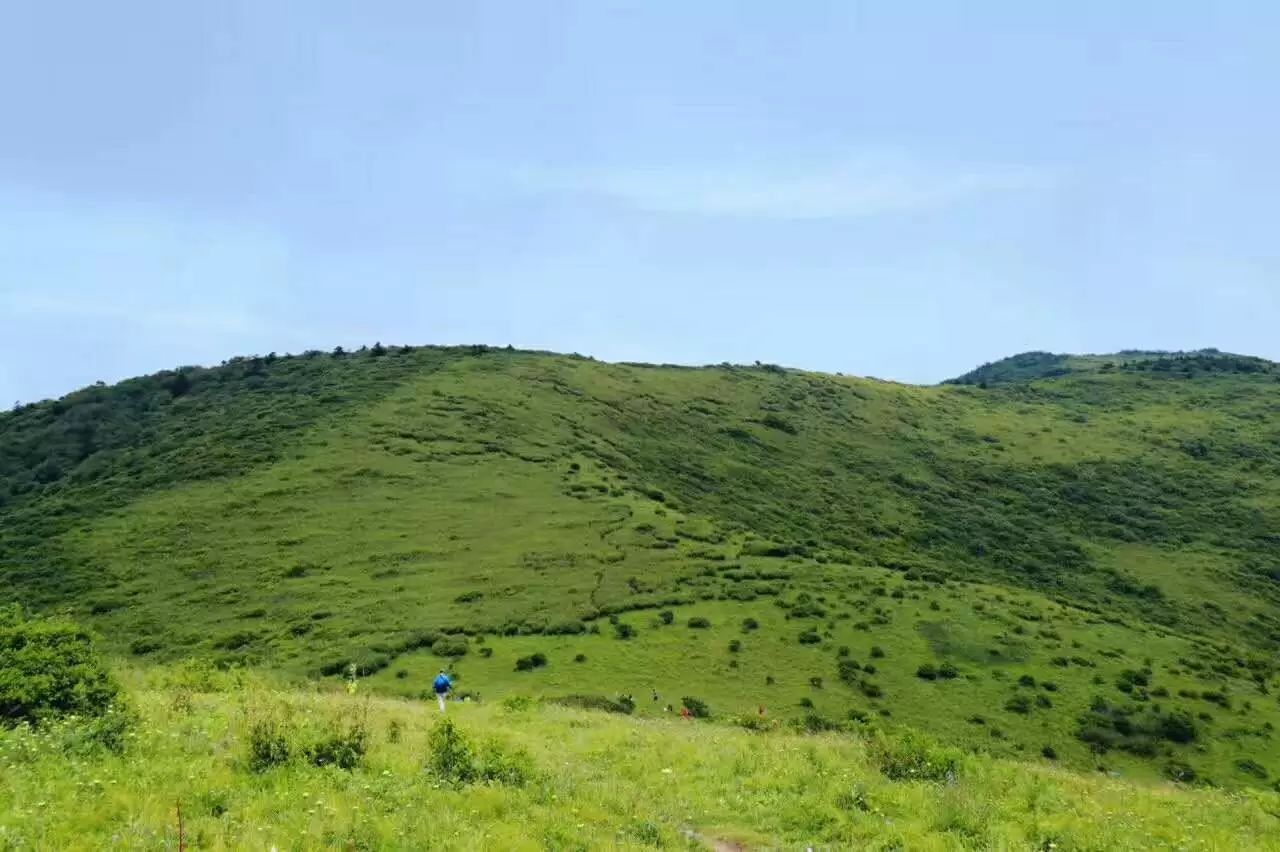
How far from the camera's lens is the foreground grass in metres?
10.9

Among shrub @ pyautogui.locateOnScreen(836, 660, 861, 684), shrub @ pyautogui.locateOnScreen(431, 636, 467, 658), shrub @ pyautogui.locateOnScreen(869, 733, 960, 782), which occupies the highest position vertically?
shrub @ pyautogui.locateOnScreen(869, 733, 960, 782)

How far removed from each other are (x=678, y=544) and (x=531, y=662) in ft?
75.9

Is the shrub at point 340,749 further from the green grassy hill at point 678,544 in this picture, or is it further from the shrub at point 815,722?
the shrub at point 815,722

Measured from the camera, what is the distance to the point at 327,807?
37.7 ft

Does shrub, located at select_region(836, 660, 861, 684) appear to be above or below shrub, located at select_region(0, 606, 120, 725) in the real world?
below

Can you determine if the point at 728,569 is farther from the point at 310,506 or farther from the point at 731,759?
the point at 731,759

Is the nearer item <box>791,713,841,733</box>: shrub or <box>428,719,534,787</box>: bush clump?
<box>428,719,534,787</box>: bush clump

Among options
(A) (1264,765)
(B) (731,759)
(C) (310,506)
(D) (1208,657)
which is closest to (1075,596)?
(D) (1208,657)

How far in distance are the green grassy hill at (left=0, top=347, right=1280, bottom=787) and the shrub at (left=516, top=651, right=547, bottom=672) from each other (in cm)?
24

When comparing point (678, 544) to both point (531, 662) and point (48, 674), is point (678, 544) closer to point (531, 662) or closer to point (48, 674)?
point (531, 662)

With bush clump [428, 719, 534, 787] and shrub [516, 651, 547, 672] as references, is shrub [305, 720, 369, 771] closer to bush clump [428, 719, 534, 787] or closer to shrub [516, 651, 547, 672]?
bush clump [428, 719, 534, 787]

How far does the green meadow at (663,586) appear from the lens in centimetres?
1569

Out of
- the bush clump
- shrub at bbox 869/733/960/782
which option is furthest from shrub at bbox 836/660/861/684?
the bush clump

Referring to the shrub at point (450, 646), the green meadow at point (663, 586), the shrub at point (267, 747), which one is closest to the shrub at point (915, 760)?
the green meadow at point (663, 586)
